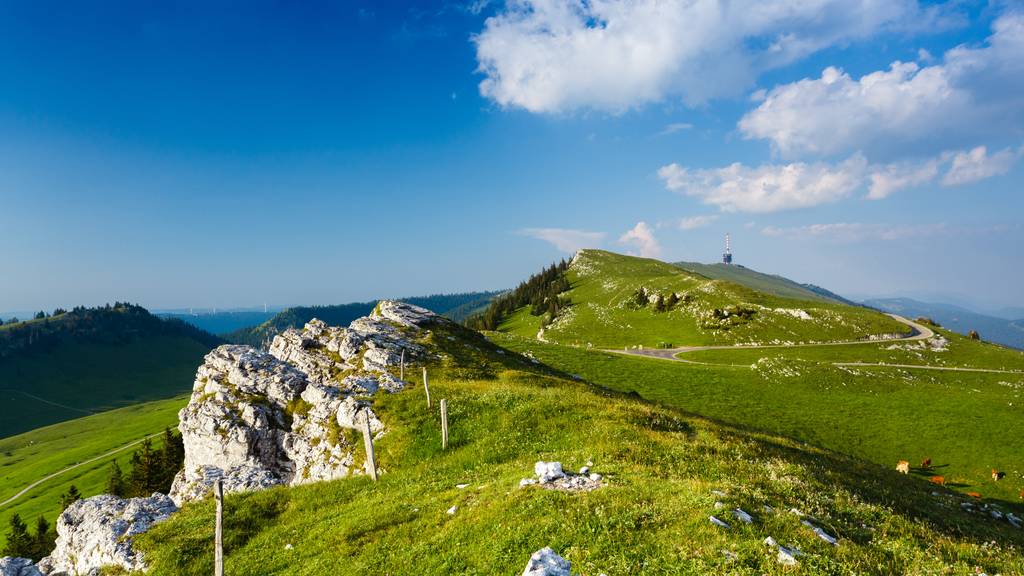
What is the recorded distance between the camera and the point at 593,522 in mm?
12734

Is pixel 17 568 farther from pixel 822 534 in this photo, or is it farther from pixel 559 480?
pixel 822 534

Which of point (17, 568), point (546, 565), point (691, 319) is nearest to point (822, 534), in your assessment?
point (546, 565)

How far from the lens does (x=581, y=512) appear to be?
13.4 metres

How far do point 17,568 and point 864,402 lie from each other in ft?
264

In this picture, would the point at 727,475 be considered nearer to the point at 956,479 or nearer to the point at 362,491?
the point at 362,491

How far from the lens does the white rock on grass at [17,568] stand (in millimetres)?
19703

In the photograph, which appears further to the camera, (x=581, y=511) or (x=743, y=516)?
(x=581, y=511)

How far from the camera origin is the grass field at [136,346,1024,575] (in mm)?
11039

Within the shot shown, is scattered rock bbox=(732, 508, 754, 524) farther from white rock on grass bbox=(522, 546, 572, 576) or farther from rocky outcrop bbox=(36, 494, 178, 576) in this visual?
rocky outcrop bbox=(36, 494, 178, 576)

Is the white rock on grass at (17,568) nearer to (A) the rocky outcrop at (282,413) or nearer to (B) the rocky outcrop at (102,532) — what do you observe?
(B) the rocky outcrop at (102,532)

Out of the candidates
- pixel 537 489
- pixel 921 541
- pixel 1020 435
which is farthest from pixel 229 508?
pixel 1020 435

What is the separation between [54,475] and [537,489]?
612 feet

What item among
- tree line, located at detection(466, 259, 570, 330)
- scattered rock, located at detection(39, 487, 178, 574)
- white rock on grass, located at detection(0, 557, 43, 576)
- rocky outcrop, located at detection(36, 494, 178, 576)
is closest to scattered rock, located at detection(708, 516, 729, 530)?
scattered rock, located at detection(39, 487, 178, 574)

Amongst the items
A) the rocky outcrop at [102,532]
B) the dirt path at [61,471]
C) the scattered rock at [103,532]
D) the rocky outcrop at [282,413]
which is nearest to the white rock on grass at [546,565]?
the rocky outcrop at [282,413]
